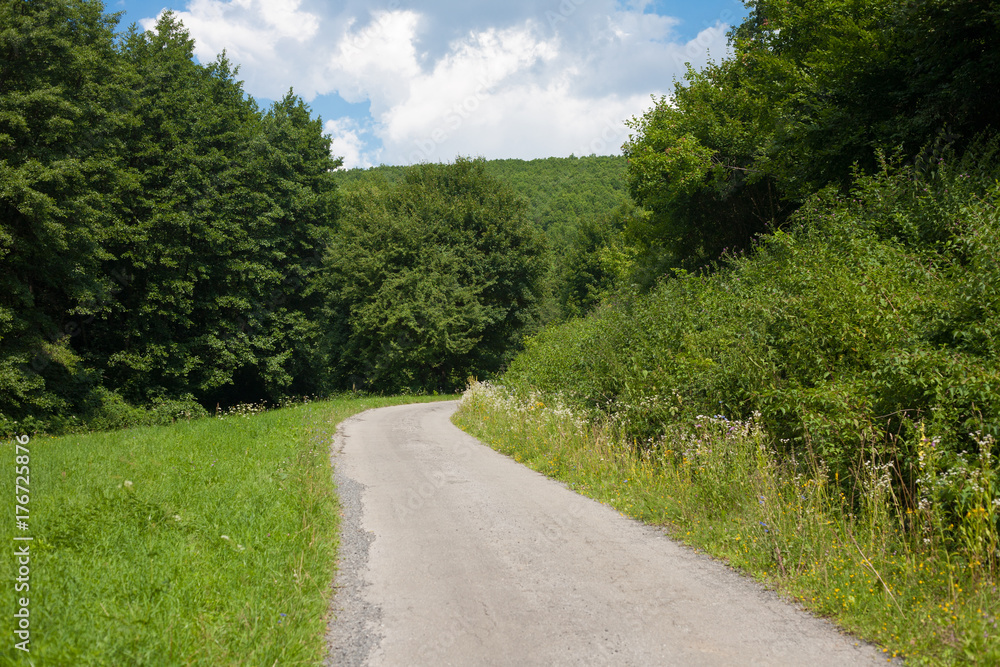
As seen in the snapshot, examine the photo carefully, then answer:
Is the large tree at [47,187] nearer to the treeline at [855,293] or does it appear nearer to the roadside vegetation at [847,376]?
the roadside vegetation at [847,376]

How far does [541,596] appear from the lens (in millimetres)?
4445

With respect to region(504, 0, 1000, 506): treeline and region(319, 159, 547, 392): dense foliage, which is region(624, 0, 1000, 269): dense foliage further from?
region(319, 159, 547, 392): dense foliage

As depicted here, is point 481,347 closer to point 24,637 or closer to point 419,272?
point 419,272

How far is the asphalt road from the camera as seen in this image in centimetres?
359

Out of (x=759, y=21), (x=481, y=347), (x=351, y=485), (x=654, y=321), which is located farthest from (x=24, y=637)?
(x=481, y=347)

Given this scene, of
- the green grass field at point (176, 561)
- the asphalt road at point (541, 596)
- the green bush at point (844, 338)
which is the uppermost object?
the green bush at point (844, 338)

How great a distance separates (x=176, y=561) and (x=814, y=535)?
553 cm

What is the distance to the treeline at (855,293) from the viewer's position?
16.5 feet

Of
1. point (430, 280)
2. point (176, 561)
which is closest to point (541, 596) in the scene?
point (176, 561)

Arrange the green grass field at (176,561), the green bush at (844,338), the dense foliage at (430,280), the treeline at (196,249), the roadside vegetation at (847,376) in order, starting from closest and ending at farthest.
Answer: the green grass field at (176,561), the roadside vegetation at (847,376), the green bush at (844,338), the treeline at (196,249), the dense foliage at (430,280)

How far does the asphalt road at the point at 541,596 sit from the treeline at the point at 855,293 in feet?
5.36

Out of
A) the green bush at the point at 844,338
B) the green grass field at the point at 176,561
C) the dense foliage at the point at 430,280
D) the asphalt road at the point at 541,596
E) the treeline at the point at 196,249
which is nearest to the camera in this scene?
the green grass field at the point at 176,561

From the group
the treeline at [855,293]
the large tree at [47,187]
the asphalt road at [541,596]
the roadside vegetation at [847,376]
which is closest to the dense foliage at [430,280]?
the large tree at [47,187]

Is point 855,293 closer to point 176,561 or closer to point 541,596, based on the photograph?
point 541,596
